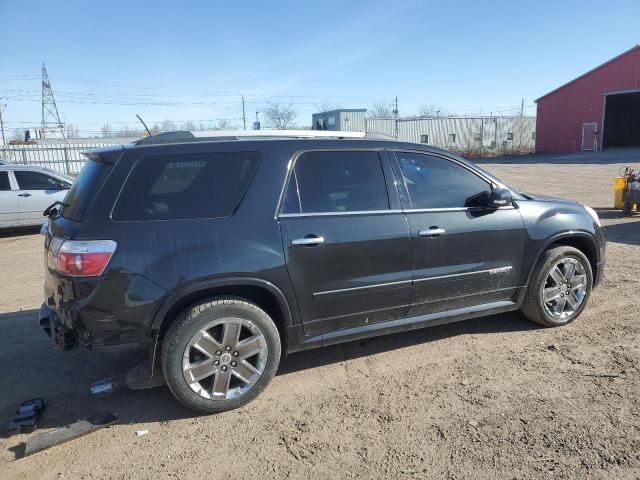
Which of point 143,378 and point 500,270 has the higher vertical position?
point 500,270

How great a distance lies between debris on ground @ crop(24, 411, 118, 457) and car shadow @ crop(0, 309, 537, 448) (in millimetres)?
81

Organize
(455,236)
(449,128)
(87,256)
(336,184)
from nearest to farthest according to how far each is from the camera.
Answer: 1. (87,256)
2. (336,184)
3. (455,236)
4. (449,128)

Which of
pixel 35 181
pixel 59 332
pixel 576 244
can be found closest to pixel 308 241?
pixel 59 332

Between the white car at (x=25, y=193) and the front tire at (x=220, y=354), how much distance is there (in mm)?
9417

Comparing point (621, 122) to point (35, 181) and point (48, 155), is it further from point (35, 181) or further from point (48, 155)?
point (35, 181)

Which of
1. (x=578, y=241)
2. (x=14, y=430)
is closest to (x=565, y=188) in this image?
(x=578, y=241)

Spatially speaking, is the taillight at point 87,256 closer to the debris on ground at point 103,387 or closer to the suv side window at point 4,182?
the debris on ground at point 103,387

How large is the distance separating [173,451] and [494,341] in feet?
9.47

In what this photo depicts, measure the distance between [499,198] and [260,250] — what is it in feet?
7.04

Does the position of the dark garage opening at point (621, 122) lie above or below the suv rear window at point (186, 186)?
above

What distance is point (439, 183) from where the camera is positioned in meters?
4.16

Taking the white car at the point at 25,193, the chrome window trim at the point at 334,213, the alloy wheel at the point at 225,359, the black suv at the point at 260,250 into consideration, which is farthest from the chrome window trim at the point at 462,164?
the white car at the point at 25,193

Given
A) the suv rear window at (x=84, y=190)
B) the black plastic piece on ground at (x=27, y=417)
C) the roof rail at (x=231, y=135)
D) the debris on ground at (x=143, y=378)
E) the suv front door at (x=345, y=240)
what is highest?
the roof rail at (x=231, y=135)

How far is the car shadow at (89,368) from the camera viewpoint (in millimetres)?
3438
